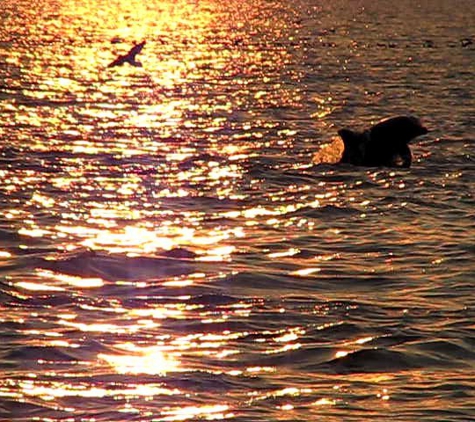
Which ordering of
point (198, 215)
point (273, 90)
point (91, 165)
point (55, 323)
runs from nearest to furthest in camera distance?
point (55, 323)
point (198, 215)
point (91, 165)
point (273, 90)

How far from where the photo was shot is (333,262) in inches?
789

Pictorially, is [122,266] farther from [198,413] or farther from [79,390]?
[198,413]

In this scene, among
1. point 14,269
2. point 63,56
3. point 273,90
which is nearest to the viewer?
point 14,269

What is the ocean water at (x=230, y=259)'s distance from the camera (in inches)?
552

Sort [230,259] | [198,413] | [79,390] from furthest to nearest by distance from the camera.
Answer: [230,259]
[79,390]
[198,413]

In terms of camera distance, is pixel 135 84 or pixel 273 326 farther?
pixel 135 84

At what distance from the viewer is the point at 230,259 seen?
20078 millimetres

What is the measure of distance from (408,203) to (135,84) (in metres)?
27.5

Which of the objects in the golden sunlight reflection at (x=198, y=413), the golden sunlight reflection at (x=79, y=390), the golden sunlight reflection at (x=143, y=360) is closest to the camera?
the golden sunlight reflection at (x=198, y=413)

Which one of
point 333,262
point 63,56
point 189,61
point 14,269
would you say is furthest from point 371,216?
point 63,56

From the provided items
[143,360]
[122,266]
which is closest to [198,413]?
[143,360]

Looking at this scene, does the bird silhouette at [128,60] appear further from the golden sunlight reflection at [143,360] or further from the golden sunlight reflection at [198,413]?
the golden sunlight reflection at [198,413]

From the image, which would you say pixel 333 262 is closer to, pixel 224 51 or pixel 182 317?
pixel 182 317

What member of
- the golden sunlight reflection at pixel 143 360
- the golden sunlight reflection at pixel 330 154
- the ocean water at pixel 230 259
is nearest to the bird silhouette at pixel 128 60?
the ocean water at pixel 230 259
